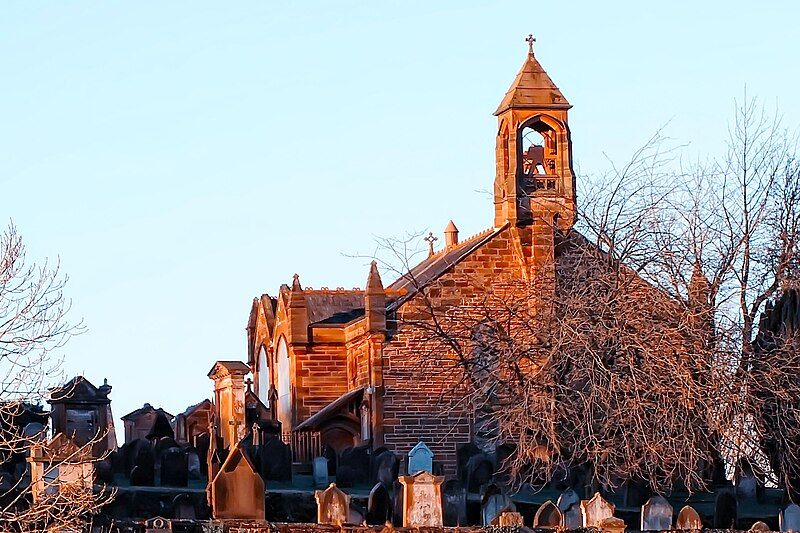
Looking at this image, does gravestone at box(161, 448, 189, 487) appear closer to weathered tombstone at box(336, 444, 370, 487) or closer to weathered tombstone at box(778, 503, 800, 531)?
weathered tombstone at box(336, 444, 370, 487)

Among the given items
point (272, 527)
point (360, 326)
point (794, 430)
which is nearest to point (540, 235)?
point (360, 326)

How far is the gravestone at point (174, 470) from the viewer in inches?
1570

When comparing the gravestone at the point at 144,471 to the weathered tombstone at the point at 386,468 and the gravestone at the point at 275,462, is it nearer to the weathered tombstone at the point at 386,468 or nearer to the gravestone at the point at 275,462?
the gravestone at the point at 275,462

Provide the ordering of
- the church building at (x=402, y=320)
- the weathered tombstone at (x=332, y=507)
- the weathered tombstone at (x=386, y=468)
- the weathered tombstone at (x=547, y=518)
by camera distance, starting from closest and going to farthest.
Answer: the weathered tombstone at (x=332, y=507) < the weathered tombstone at (x=547, y=518) < the weathered tombstone at (x=386, y=468) < the church building at (x=402, y=320)

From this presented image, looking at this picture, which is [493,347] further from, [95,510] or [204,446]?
[95,510]

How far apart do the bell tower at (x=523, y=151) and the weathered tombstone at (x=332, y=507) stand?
69.1ft

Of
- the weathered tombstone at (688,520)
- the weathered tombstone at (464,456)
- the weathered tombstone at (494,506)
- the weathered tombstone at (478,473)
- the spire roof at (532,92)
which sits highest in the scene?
the spire roof at (532,92)

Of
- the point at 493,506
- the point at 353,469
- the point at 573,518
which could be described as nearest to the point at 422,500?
the point at 493,506

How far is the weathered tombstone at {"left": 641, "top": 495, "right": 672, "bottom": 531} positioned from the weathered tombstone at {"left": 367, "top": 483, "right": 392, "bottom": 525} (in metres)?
3.78

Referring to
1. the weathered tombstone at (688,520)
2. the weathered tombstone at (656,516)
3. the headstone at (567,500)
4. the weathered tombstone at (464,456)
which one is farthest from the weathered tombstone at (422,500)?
the weathered tombstone at (464,456)

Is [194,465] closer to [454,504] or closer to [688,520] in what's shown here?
[454,504]

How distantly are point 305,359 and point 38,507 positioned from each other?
27.9 m

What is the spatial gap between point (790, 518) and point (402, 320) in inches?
731

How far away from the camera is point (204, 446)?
44375mm
